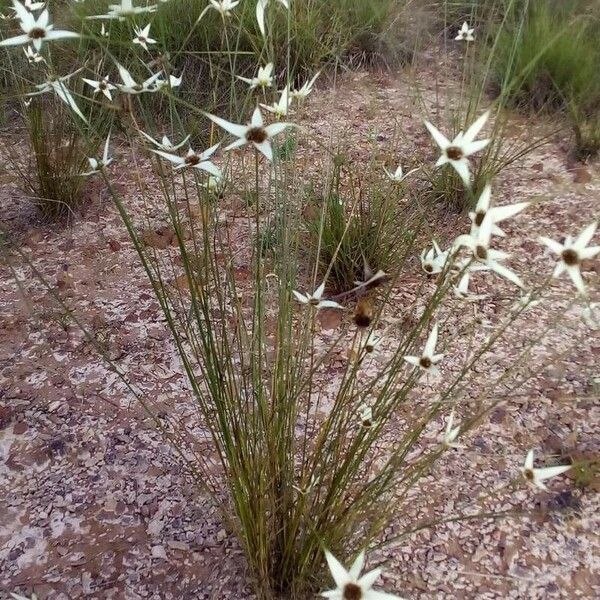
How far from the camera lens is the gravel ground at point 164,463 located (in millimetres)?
1188

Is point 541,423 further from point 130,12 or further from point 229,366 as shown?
point 130,12

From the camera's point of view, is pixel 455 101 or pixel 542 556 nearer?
pixel 542 556

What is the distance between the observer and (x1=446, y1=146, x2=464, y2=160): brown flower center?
82cm

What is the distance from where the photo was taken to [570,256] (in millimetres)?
805

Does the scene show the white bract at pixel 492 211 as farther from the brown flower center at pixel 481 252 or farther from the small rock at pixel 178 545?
the small rock at pixel 178 545

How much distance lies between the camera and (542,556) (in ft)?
3.95

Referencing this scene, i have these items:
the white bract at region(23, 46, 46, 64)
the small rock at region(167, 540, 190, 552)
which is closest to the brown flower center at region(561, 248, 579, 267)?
the small rock at region(167, 540, 190, 552)

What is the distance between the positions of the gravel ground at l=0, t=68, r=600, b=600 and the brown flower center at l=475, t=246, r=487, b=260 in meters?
0.13

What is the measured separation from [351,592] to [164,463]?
2.55 feet

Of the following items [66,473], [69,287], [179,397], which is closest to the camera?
[66,473]

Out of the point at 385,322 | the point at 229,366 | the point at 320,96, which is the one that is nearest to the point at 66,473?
the point at 229,366

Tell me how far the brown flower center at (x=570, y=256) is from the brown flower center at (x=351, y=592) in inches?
17.3

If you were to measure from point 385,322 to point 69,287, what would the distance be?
0.89 metres

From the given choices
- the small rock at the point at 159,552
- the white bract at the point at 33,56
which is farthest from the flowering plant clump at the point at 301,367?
the white bract at the point at 33,56
